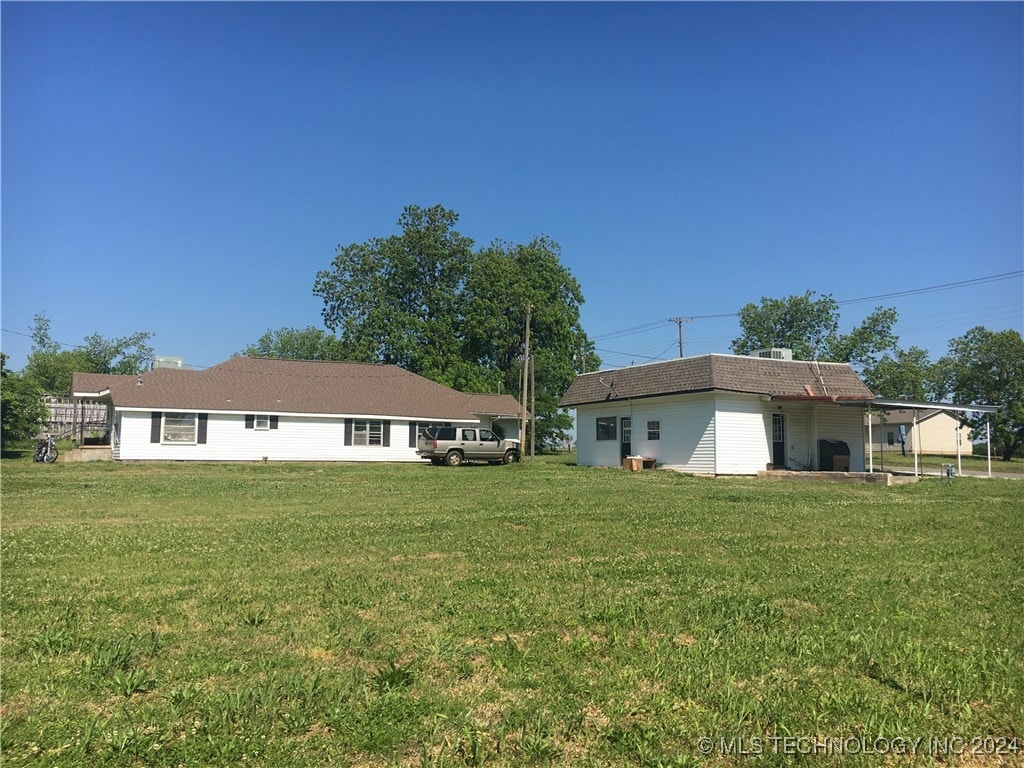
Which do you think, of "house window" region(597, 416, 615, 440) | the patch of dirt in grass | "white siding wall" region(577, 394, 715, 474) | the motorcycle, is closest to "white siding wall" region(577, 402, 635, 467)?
"white siding wall" region(577, 394, 715, 474)

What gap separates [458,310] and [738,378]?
29.1 metres

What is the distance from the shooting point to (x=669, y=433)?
88.8 feet

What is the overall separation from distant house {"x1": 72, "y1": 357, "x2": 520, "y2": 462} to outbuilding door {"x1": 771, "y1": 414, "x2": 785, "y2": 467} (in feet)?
54.2

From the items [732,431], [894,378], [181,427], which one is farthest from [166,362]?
[894,378]

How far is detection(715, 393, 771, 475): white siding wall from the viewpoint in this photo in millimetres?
24875

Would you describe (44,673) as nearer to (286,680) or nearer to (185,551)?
(286,680)

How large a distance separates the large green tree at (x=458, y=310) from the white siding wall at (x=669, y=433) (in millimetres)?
18343

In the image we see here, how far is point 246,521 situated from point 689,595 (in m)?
7.20

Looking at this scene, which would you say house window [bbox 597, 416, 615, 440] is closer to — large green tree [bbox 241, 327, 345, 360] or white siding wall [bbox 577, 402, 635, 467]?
white siding wall [bbox 577, 402, 635, 467]

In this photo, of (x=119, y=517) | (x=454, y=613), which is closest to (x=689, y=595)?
(x=454, y=613)

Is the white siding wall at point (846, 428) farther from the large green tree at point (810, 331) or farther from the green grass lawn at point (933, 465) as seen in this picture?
the large green tree at point (810, 331)

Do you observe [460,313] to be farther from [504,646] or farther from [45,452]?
[504,646]

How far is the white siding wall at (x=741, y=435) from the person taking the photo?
24.9m

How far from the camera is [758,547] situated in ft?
28.1
